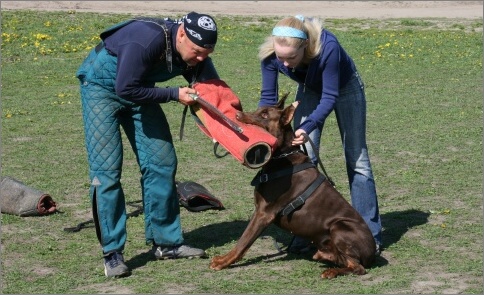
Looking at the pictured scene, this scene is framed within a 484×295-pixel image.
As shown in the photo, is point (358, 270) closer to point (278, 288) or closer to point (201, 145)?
point (278, 288)

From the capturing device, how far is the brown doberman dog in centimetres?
632

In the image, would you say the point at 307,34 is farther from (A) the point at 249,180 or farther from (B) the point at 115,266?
(A) the point at 249,180

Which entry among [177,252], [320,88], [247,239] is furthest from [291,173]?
[177,252]

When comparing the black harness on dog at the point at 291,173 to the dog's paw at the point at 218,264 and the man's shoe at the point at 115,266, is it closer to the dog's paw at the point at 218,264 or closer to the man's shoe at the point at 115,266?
the dog's paw at the point at 218,264

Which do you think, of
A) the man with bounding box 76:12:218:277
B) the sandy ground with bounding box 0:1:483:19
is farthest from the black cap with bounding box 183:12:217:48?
the sandy ground with bounding box 0:1:483:19

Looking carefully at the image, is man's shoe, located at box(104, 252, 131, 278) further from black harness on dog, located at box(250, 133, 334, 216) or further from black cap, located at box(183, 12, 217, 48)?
black cap, located at box(183, 12, 217, 48)

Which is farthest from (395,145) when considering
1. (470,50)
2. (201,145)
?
(470,50)

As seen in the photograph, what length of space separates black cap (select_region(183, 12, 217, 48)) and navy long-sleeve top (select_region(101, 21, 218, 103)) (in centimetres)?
19

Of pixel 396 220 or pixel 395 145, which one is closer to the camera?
pixel 396 220

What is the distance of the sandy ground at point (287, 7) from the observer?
26763mm

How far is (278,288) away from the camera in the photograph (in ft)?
19.8

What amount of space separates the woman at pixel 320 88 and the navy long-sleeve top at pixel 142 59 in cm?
67

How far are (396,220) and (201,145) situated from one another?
3.45 metres

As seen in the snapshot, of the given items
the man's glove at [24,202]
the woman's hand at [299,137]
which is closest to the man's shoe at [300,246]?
the woman's hand at [299,137]
